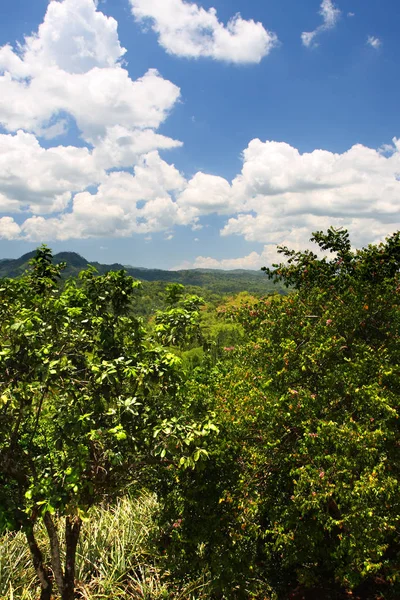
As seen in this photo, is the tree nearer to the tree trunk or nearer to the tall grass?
the tree trunk

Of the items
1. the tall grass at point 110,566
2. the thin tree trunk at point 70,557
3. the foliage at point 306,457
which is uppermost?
the foliage at point 306,457

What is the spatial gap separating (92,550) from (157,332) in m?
5.76

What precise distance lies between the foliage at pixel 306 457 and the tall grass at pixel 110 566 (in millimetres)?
1344

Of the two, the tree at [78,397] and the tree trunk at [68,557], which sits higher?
the tree at [78,397]

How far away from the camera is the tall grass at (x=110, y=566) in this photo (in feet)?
24.1

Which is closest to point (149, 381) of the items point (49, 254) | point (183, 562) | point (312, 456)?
point (312, 456)

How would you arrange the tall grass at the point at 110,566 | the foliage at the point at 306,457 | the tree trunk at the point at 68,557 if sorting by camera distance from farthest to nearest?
the tall grass at the point at 110,566 < the tree trunk at the point at 68,557 < the foliage at the point at 306,457

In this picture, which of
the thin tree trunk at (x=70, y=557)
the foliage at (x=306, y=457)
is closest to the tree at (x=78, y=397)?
the thin tree trunk at (x=70, y=557)

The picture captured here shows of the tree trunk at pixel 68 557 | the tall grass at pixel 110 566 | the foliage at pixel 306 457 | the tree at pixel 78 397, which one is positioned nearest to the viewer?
the tree at pixel 78 397

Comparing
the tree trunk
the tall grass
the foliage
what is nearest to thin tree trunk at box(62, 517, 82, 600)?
the tree trunk

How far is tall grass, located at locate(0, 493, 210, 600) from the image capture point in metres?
7.34

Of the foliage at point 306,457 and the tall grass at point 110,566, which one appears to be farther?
the tall grass at point 110,566

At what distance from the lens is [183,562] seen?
650 centimetres

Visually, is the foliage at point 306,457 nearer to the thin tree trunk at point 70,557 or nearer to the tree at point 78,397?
the tree at point 78,397
